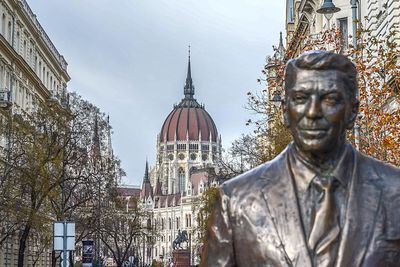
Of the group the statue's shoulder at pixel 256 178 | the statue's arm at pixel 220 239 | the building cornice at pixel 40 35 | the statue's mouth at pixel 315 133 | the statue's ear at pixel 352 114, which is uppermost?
the building cornice at pixel 40 35

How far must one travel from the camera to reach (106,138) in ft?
146

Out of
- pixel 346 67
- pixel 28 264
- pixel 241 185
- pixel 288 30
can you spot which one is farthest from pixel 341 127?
pixel 288 30

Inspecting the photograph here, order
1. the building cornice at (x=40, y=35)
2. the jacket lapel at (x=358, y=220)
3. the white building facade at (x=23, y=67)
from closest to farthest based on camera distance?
the jacket lapel at (x=358, y=220)
the white building facade at (x=23, y=67)
the building cornice at (x=40, y=35)

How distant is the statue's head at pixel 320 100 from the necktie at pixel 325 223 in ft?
0.36

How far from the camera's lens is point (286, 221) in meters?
3.03

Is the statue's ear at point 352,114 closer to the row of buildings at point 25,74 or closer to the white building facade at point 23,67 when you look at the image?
the row of buildings at point 25,74

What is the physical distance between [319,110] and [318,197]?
0.92ft

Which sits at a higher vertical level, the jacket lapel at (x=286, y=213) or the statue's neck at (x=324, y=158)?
the statue's neck at (x=324, y=158)

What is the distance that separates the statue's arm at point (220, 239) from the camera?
315 cm

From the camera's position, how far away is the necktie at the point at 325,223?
2.96 m

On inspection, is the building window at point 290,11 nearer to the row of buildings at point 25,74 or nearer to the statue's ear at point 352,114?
the row of buildings at point 25,74

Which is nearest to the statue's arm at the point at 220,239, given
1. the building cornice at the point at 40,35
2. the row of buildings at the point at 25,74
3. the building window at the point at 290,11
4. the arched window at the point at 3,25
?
the row of buildings at the point at 25,74

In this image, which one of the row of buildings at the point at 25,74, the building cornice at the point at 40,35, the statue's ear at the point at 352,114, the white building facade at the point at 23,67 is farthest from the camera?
the building cornice at the point at 40,35

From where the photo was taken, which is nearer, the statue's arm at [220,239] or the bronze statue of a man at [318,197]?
the bronze statue of a man at [318,197]
